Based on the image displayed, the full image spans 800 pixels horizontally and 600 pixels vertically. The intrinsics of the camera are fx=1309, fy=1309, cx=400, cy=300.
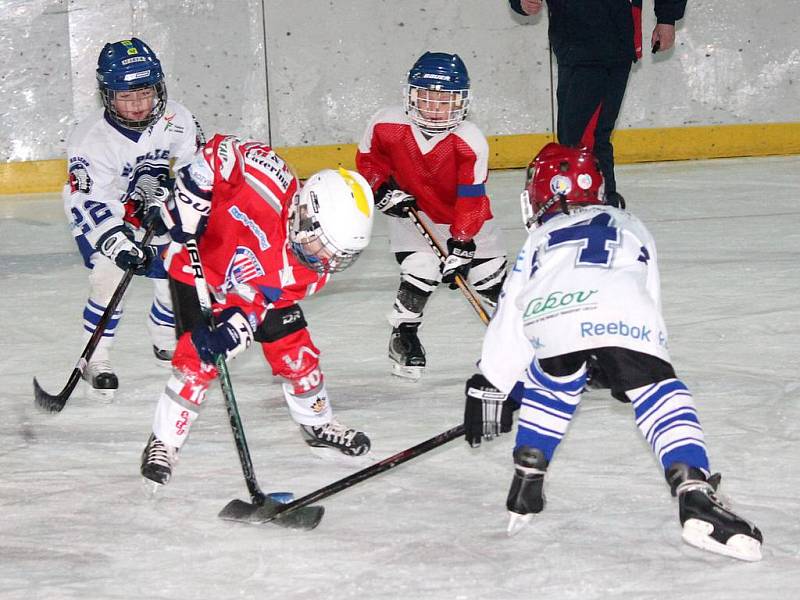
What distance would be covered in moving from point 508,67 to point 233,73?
5.18 feet

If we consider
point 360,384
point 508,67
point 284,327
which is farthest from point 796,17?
point 284,327

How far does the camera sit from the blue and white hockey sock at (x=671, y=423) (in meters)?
2.21

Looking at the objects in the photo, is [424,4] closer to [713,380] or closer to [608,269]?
[713,380]

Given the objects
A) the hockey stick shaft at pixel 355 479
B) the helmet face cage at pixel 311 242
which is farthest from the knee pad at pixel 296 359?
the hockey stick shaft at pixel 355 479

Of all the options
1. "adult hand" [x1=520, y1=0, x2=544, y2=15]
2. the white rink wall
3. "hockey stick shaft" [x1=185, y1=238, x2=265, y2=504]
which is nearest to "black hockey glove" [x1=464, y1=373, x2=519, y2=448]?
"hockey stick shaft" [x1=185, y1=238, x2=265, y2=504]

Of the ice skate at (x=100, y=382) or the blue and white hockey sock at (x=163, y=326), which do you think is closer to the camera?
the ice skate at (x=100, y=382)

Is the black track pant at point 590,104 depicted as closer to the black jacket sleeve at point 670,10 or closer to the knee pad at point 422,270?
the black jacket sleeve at point 670,10

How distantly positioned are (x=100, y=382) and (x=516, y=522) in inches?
60.3

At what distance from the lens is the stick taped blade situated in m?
3.37

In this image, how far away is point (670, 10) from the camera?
205 inches

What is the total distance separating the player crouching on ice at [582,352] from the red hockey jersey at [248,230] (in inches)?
22.6

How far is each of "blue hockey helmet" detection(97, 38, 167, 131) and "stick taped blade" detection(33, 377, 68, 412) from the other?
0.81 meters

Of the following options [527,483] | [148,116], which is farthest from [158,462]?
[148,116]

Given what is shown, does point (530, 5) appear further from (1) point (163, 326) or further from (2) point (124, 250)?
(2) point (124, 250)
